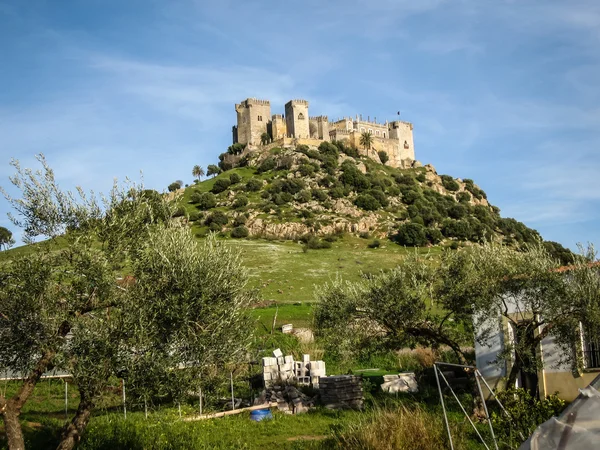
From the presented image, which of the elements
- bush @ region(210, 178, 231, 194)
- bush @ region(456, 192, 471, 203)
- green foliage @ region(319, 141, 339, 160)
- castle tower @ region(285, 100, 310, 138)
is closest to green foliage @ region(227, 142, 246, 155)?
castle tower @ region(285, 100, 310, 138)

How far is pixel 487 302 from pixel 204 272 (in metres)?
9.92

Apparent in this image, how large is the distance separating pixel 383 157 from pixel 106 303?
128531mm

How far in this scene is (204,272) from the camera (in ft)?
44.2

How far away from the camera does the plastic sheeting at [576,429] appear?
18.5 feet

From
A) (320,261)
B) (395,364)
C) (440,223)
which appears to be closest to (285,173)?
(440,223)

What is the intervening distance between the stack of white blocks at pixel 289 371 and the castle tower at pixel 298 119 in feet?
354

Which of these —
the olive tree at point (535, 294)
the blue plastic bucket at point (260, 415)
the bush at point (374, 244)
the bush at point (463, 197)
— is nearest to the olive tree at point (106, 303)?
the blue plastic bucket at point (260, 415)

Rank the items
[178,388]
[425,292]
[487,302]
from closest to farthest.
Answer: [178,388] → [487,302] → [425,292]

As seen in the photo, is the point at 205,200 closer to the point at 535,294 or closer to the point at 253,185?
the point at 253,185

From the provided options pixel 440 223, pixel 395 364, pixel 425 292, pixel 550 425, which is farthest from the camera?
pixel 440 223

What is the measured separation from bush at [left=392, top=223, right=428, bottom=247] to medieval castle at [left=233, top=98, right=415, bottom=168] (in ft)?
149

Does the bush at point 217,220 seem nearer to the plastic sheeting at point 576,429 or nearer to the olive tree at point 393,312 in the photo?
the olive tree at point 393,312

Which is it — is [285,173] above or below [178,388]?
above

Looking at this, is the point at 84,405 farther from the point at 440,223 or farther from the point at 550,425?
the point at 440,223
